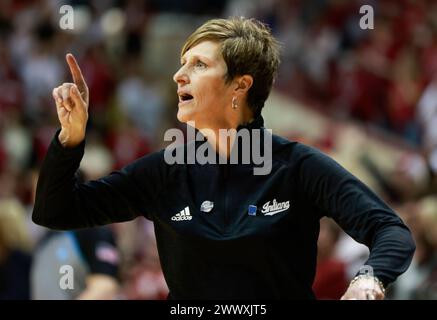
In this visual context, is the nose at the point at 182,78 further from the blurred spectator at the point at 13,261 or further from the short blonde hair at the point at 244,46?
the blurred spectator at the point at 13,261

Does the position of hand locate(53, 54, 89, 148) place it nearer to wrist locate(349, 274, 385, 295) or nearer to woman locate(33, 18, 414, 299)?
woman locate(33, 18, 414, 299)

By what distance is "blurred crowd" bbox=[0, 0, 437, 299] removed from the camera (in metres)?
9.39

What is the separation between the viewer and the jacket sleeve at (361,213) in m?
3.12

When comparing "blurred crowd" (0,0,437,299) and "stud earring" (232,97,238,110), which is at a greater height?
"stud earring" (232,97,238,110)

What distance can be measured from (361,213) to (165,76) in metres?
9.34

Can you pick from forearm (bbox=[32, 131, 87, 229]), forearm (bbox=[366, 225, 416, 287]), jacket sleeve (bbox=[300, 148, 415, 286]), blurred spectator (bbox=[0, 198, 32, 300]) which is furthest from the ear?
blurred spectator (bbox=[0, 198, 32, 300])

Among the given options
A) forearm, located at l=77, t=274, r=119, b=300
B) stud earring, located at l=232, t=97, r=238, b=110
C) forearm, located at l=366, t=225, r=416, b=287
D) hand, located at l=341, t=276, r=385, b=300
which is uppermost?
stud earring, located at l=232, t=97, r=238, b=110

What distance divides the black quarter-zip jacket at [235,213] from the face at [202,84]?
6.5 inches

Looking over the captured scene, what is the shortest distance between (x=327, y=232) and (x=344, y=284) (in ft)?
1.41

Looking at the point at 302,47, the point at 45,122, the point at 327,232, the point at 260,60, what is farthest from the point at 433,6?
the point at 260,60

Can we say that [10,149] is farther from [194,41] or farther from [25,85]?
[194,41]

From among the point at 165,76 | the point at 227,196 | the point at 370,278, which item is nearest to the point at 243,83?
the point at 227,196

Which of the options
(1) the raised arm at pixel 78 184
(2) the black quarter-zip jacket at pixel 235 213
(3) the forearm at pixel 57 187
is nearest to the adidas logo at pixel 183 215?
(2) the black quarter-zip jacket at pixel 235 213

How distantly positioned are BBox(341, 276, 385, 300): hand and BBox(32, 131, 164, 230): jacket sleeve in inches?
34.3
